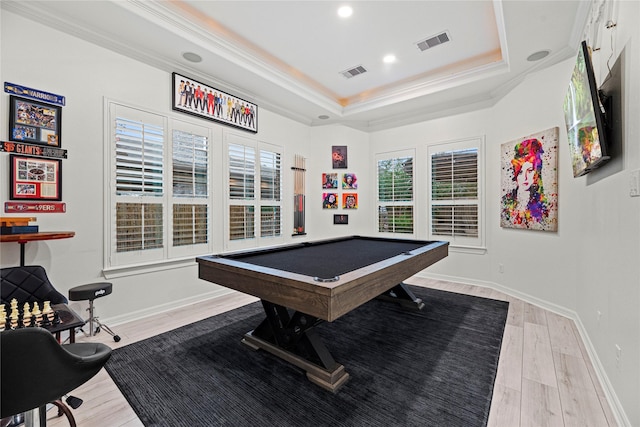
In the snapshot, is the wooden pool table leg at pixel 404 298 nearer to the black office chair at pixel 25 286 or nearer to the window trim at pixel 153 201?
the window trim at pixel 153 201

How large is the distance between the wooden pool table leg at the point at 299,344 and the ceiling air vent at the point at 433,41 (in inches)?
136

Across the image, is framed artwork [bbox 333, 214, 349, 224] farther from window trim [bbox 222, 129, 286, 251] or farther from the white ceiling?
the white ceiling

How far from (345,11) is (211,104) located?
210 centimetres

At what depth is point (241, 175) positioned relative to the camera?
4355 mm

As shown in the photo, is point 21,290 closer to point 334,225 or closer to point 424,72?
point 334,225

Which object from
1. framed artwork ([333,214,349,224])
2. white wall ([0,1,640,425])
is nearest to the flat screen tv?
white wall ([0,1,640,425])

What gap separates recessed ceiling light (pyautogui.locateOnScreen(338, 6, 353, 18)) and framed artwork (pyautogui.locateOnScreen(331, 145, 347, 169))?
2.76 m

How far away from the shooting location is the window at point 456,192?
15.2 feet

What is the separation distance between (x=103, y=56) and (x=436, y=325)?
4.51 m

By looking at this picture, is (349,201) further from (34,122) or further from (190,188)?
(34,122)

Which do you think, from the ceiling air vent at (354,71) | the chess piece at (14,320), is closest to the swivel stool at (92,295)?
the chess piece at (14,320)

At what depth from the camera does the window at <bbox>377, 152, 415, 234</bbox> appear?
209 inches

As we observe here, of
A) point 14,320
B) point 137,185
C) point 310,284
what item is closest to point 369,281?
point 310,284

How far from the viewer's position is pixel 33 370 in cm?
106
